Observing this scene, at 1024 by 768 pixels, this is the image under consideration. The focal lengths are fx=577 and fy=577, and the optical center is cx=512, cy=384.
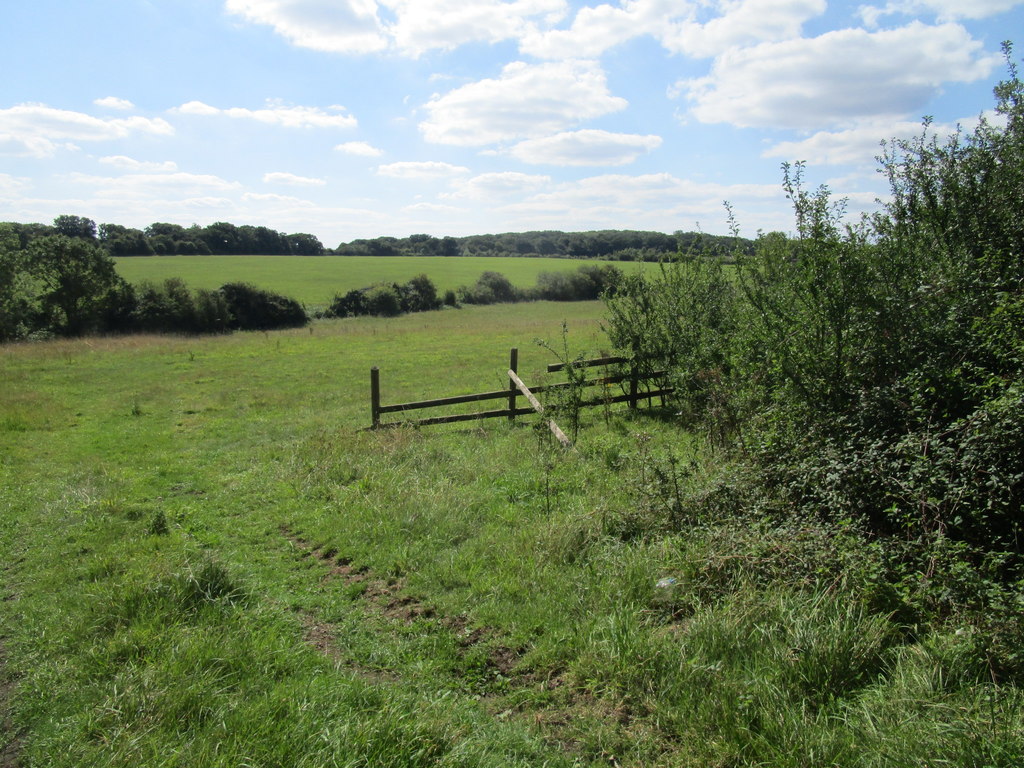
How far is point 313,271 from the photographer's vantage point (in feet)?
237

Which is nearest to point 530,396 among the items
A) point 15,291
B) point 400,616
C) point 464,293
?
point 400,616

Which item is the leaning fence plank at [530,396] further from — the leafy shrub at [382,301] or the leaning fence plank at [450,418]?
the leafy shrub at [382,301]

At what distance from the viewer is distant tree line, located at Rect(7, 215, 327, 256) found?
74312 mm

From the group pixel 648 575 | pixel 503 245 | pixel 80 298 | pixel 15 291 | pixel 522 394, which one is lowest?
pixel 648 575

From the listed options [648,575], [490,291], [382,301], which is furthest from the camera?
[490,291]

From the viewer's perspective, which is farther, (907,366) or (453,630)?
(907,366)

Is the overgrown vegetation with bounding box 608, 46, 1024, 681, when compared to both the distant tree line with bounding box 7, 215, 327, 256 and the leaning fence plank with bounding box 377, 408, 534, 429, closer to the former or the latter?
the leaning fence plank with bounding box 377, 408, 534, 429

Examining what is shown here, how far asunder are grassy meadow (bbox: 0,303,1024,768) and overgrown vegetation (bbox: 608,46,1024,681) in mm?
292

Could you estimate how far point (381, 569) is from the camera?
19.4ft

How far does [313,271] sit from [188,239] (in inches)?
1117

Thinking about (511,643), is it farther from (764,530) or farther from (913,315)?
(913,315)

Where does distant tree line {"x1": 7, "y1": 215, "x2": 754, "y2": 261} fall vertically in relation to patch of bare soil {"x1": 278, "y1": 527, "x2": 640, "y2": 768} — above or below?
above

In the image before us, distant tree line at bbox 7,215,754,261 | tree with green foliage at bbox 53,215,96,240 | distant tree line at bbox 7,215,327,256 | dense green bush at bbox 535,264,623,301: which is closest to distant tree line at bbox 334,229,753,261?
distant tree line at bbox 7,215,754,261

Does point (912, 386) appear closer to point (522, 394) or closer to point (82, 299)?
point (522, 394)
